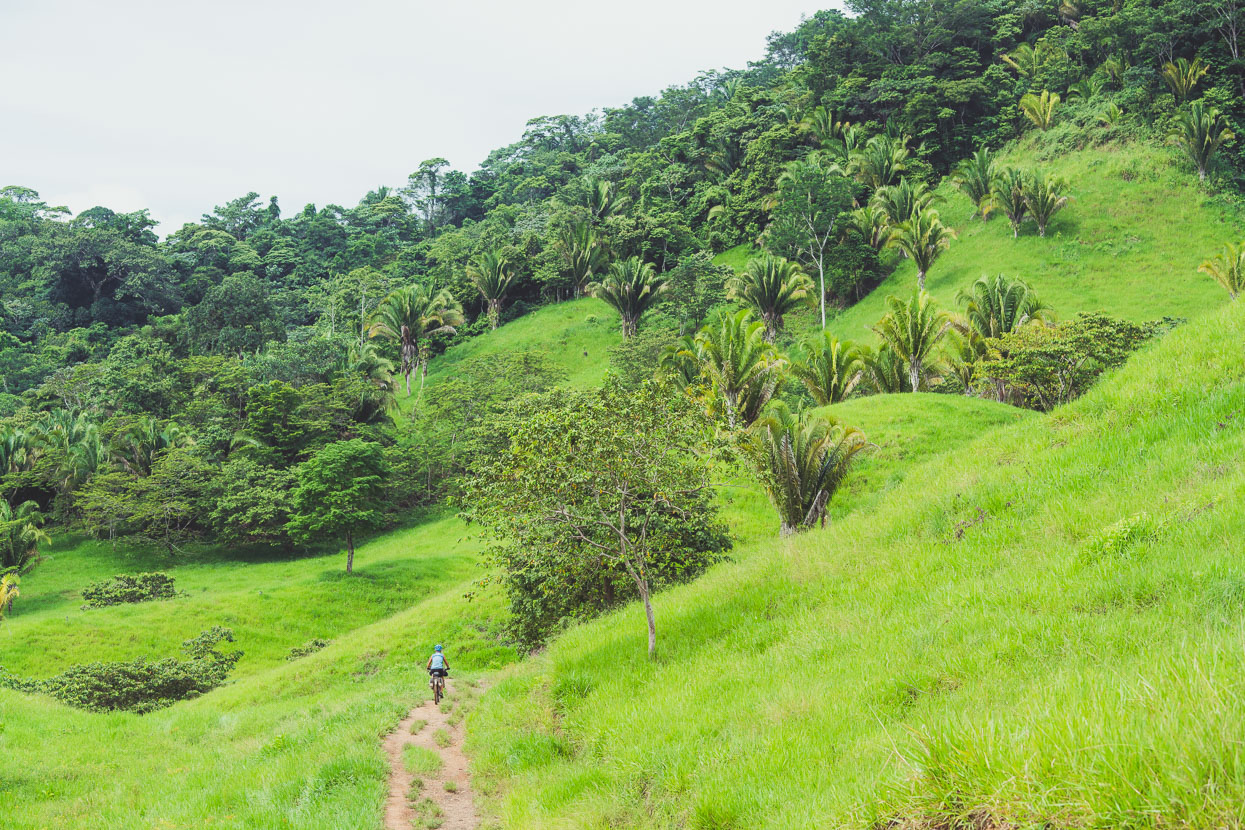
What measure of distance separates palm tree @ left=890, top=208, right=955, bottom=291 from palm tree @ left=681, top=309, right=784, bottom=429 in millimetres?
23516

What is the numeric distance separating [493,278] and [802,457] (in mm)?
54510

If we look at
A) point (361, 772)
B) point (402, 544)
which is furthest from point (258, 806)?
point (402, 544)

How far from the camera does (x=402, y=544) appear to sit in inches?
1532

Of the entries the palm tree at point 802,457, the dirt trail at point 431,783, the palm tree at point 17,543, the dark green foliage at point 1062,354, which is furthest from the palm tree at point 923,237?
the palm tree at point 17,543

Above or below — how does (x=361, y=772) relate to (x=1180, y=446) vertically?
below

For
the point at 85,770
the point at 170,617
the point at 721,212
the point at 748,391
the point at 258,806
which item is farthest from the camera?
the point at 721,212

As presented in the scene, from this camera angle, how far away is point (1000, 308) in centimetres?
2872

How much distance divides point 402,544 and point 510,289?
37.3 m

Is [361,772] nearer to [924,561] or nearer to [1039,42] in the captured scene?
[924,561]

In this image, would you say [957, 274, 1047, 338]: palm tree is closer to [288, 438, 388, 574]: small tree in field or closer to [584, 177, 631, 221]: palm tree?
[288, 438, 388, 574]: small tree in field

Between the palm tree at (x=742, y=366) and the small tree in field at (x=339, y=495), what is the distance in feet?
63.6

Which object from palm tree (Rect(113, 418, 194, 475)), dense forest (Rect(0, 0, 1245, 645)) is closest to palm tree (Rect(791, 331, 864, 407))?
dense forest (Rect(0, 0, 1245, 645))

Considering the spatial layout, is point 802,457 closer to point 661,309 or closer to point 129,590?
point 129,590

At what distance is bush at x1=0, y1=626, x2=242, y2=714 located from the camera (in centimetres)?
1727
